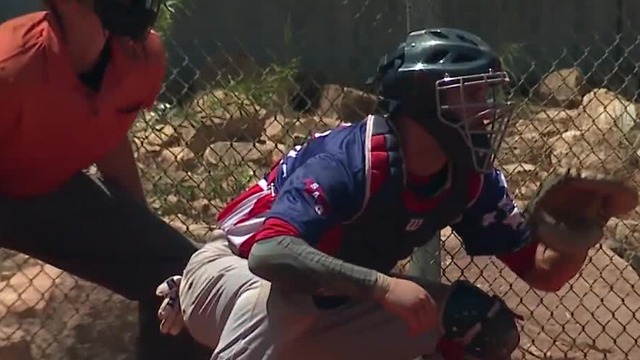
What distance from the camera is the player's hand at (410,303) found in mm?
3273

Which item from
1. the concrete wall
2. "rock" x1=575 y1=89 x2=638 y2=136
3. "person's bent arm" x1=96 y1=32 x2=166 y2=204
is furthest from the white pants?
the concrete wall

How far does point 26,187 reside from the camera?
4.15 meters

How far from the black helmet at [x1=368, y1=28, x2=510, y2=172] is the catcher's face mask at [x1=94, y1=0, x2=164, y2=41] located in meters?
0.81

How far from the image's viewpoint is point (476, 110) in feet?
11.4

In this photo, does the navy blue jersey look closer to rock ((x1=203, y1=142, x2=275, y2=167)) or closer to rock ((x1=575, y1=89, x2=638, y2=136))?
rock ((x1=203, y1=142, x2=275, y2=167))

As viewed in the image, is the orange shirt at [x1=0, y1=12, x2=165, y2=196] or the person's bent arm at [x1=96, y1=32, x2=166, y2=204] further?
the person's bent arm at [x1=96, y1=32, x2=166, y2=204]

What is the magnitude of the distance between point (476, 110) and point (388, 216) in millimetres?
335

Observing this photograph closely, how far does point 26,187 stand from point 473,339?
4.68 feet

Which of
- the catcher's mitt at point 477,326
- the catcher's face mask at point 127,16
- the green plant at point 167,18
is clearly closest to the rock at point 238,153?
the green plant at point 167,18

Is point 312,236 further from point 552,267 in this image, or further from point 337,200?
point 552,267

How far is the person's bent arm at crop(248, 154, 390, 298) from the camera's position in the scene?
3277 mm

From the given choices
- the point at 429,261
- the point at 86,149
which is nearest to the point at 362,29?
the point at 429,261

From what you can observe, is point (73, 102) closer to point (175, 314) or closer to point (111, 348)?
point (175, 314)

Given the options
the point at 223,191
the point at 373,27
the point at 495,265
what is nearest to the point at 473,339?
the point at 495,265
